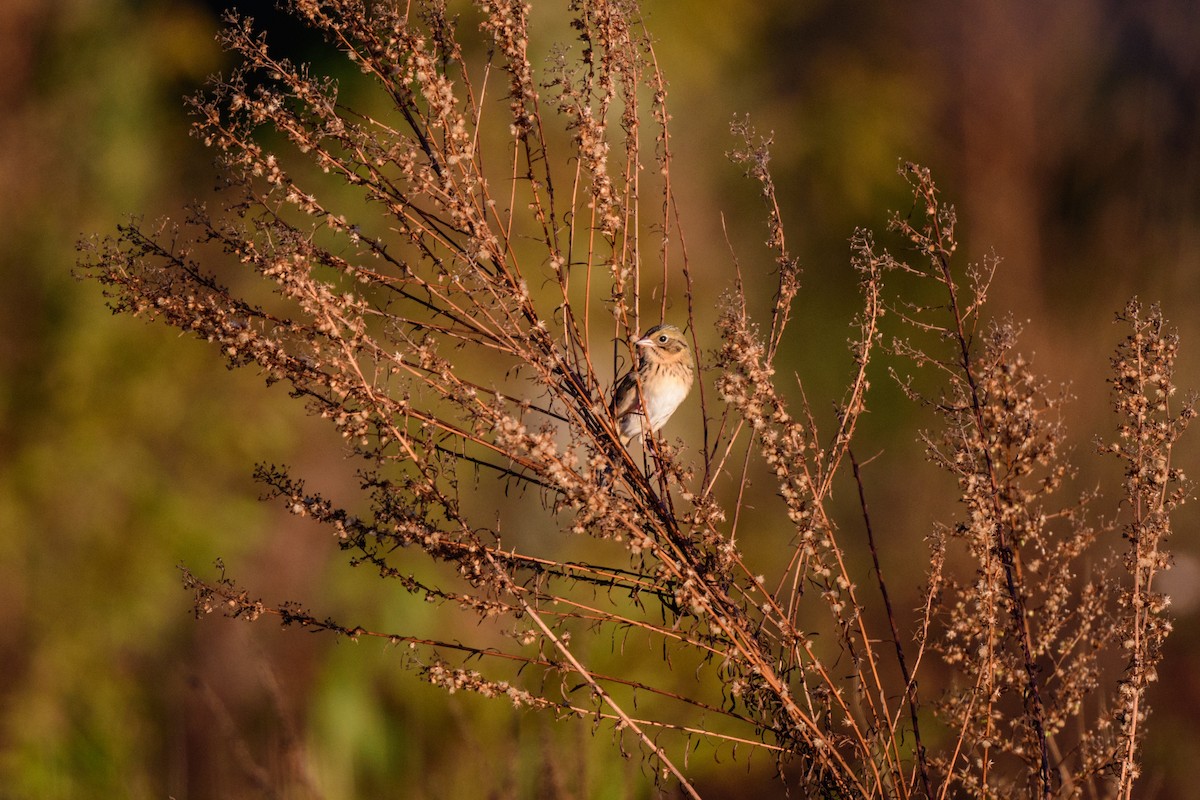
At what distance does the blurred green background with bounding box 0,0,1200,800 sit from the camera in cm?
616

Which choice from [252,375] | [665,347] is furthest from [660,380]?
[252,375]

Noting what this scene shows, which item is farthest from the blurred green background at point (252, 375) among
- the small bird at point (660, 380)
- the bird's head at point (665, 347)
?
the bird's head at point (665, 347)

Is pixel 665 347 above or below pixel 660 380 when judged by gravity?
above

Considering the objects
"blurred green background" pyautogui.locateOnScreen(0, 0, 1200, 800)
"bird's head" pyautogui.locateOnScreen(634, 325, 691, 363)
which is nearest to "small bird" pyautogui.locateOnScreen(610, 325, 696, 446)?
"bird's head" pyautogui.locateOnScreen(634, 325, 691, 363)

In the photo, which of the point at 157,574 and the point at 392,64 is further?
the point at 157,574

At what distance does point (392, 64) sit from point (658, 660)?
376 centimetres

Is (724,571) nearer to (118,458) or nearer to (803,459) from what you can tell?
(803,459)

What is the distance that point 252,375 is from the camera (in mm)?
7113

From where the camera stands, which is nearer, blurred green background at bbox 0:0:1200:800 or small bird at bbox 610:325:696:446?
small bird at bbox 610:325:696:446

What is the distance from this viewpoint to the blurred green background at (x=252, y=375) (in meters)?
6.16

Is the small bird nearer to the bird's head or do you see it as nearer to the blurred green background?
the bird's head

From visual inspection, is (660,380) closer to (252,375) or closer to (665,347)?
(665,347)

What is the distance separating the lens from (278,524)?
7.62m

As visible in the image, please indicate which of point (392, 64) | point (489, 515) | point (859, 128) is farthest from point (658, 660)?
point (859, 128)
